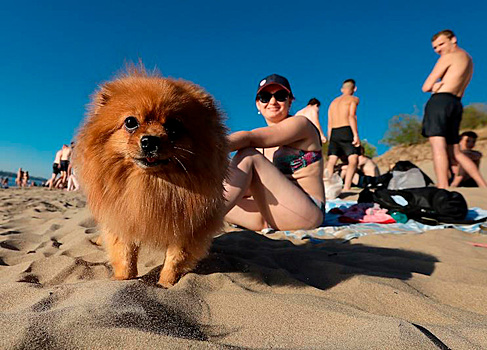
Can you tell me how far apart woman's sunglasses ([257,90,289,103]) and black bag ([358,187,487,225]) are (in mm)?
2046

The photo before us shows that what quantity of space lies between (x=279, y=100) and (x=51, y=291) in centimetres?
311

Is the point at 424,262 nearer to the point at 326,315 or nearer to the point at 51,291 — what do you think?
the point at 326,315

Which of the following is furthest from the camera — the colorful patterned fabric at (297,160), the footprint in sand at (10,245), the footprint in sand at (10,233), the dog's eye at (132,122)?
the colorful patterned fabric at (297,160)

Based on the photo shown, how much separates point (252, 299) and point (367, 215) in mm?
3276

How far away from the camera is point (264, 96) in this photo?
3809 mm

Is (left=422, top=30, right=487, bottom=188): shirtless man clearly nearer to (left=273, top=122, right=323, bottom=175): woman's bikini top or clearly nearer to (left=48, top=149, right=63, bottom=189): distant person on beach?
(left=273, top=122, right=323, bottom=175): woman's bikini top

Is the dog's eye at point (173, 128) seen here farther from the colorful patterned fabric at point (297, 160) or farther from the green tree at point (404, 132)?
the green tree at point (404, 132)

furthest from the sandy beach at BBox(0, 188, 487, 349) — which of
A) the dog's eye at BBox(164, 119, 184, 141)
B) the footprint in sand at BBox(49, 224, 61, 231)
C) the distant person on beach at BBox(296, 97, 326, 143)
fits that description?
the distant person on beach at BBox(296, 97, 326, 143)

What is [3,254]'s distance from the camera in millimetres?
2270

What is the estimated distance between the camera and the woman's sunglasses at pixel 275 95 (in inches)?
147

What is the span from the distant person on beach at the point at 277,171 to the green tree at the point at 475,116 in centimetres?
2273

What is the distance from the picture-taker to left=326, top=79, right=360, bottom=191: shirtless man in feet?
25.3

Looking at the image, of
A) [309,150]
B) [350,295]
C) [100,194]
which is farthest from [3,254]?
[309,150]


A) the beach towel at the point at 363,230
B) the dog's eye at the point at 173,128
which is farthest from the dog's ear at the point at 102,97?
the beach towel at the point at 363,230
